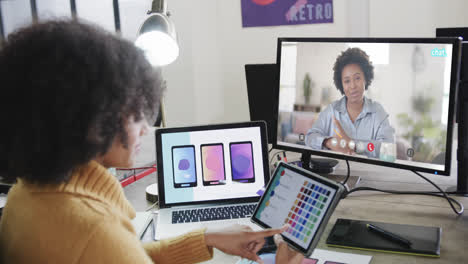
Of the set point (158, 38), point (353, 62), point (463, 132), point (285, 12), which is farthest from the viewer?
point (285, 12)

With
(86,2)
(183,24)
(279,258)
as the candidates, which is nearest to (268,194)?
(279,258)

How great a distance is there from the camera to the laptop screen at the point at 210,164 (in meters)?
1.43

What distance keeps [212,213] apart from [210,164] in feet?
0.50

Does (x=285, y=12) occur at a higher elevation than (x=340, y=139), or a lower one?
higher

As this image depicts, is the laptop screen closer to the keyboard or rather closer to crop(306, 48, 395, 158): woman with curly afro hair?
the keyboard

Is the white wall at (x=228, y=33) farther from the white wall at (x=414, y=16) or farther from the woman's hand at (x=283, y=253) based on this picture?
the woman's hand at (x=283, y=253)

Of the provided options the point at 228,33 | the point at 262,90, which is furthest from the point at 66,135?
the point at 228,33

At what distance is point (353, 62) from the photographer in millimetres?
1412

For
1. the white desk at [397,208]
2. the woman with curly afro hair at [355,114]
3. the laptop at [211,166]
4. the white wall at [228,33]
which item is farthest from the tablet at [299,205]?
the white wall at [228,33]

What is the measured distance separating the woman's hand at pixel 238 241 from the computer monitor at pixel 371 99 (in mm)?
506

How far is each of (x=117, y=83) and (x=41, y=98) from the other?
0.39 ft

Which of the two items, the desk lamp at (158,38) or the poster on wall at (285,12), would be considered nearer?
the desk lamp at (158,38)

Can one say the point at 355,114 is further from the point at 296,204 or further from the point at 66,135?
the point at 66,135

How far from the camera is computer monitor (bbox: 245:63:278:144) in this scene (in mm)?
1875
